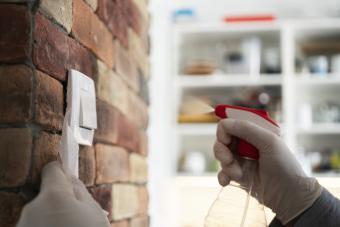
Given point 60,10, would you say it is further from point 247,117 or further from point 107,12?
point 247,117

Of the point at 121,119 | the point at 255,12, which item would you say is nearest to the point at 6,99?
the point at 121,119

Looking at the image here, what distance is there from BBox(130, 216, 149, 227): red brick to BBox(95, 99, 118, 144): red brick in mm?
226

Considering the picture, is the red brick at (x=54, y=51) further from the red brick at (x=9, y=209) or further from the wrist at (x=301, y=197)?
the wrist at (x=301, y=197)

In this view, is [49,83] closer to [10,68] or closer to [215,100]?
[10,68]

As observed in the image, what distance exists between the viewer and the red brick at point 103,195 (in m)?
0.80

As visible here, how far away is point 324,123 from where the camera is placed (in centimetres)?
302

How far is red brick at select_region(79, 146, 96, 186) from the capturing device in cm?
75

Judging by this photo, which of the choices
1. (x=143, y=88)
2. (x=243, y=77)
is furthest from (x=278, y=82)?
(x=143, y=88)

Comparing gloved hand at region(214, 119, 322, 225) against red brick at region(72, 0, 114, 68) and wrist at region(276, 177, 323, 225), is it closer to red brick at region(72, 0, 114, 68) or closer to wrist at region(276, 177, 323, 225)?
wrist at region(276, 177, 323, 225)

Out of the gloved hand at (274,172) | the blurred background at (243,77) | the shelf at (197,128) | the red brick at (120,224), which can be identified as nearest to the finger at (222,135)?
the gloved hand at (274,172)

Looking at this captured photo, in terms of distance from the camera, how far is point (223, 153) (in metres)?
0.86

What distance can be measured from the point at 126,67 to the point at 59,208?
0.53m

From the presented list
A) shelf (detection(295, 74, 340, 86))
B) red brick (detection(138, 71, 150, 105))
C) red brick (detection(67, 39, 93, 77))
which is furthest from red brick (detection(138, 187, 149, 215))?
shelf (detection(295, 74, 340, 86))

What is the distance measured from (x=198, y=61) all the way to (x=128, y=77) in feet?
7.35
